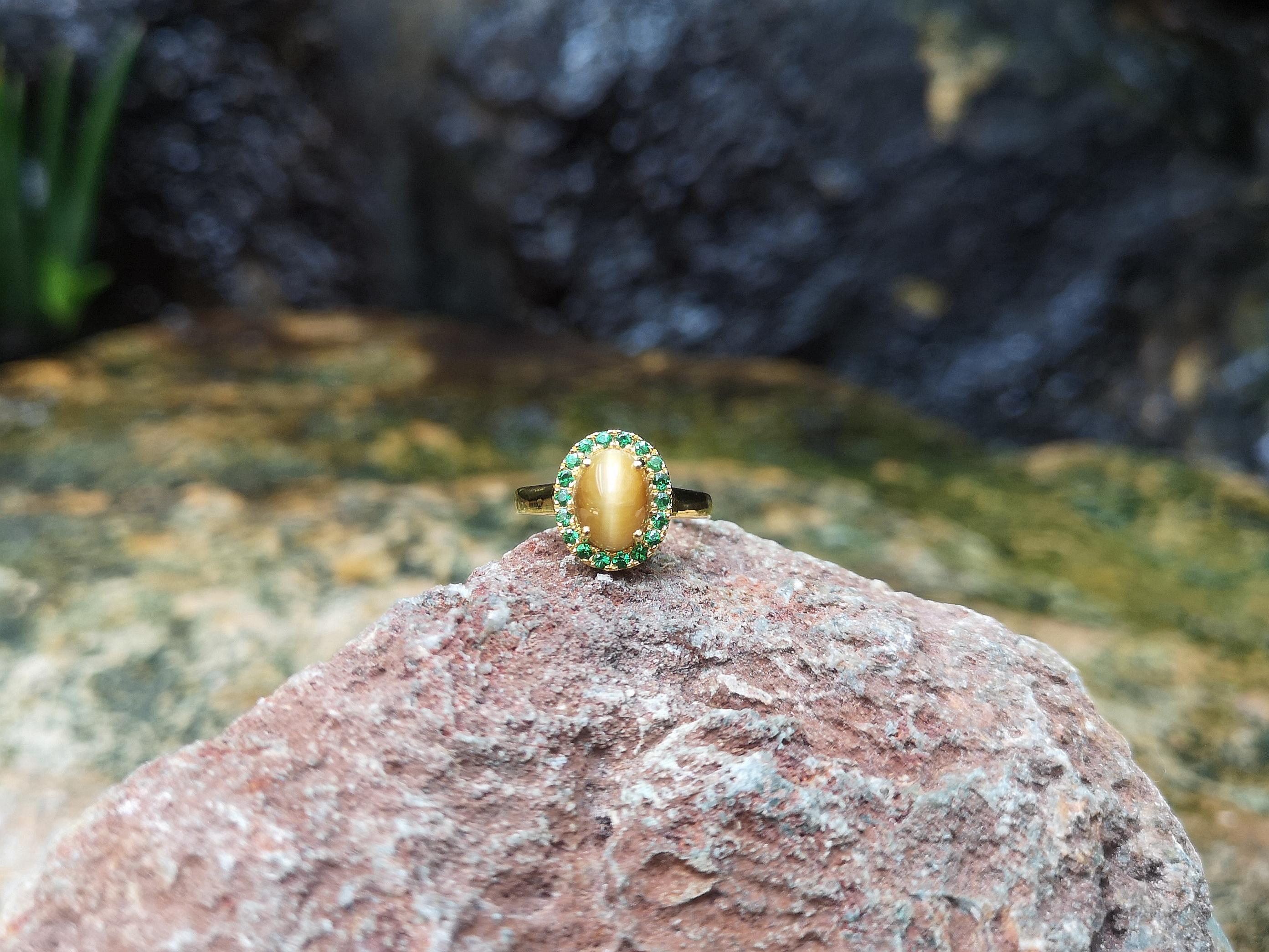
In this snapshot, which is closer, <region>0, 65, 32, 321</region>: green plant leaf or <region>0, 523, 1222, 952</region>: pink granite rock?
<region>0, 523, 1222, 952</region>: pink granite rock

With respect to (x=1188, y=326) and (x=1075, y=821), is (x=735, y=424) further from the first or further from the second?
(x=1075, y=821)

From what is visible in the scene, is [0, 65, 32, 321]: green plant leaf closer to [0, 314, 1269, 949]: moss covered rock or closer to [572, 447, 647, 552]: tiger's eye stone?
[0, 314, 1269, 949]: moss covered rock

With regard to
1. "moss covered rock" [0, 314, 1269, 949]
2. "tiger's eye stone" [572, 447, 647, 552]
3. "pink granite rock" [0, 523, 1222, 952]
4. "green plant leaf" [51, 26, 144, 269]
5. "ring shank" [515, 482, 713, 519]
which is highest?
"green plant leaf" [51, 26, 144, 269]

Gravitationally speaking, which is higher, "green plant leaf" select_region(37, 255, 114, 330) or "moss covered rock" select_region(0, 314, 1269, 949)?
"green plant leaf" select_region(37, 255, 114, 330)

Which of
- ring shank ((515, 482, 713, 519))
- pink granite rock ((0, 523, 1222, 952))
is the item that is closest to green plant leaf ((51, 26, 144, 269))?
ring shank ((515, 482, 713, 519))

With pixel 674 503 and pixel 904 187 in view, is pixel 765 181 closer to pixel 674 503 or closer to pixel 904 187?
pixel 904 187

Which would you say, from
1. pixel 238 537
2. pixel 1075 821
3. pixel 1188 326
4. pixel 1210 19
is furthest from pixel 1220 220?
pixel 238 537

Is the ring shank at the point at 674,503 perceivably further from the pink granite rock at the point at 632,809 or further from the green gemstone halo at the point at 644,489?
the pink granite rock at the point at 632,809
